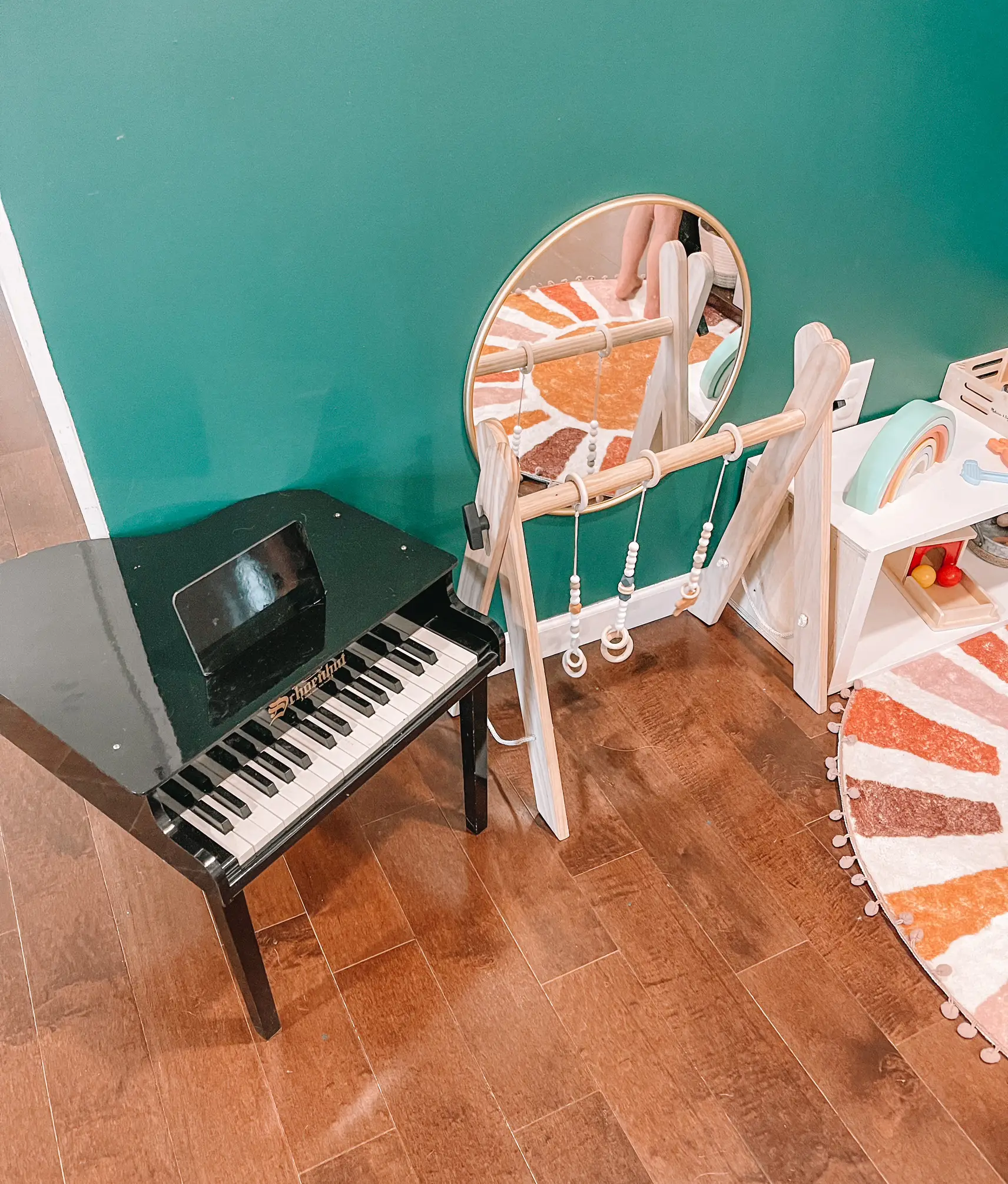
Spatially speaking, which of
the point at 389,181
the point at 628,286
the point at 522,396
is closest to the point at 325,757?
the point at 522,396

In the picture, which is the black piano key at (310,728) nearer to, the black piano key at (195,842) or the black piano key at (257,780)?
the black piano key at (257,780)

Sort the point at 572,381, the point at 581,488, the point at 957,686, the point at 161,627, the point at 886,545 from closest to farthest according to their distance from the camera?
the point at 161,627 → the point at 581,488 → the point at 572,381 → the point at 886,545 → the point at 957,686

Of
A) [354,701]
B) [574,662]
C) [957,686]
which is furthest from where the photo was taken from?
[957,686]

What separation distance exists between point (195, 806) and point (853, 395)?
1808 mm

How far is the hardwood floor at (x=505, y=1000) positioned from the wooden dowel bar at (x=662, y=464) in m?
0.72

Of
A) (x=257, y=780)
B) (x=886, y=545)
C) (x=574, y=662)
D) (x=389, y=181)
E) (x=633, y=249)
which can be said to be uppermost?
(x=389, y=181)

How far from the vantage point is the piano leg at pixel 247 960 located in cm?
145

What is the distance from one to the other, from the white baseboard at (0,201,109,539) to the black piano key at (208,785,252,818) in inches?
20.7

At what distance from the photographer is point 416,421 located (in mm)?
1863

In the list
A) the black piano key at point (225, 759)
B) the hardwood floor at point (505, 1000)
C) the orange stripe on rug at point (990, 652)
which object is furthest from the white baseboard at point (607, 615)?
the black piano key at point (225, 759)

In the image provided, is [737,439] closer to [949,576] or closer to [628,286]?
[628,286]

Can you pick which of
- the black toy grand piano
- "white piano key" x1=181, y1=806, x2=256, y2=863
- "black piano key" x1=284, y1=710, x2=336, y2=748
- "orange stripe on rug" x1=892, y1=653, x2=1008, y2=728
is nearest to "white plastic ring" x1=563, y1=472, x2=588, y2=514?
the black toy grand piano

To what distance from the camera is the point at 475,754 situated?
1.89m

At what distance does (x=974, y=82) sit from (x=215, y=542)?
5.86 feet
